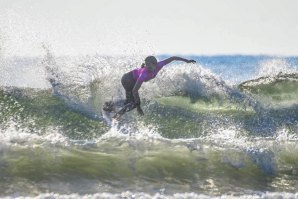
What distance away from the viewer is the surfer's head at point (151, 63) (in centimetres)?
1046

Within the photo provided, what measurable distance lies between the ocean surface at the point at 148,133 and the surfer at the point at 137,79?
1.11ft

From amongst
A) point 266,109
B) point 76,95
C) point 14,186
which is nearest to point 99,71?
point 76,95

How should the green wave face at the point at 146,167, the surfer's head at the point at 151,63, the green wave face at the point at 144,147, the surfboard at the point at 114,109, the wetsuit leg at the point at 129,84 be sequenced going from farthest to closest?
the wetsuit leg at the point at 129,84 → the surfboard at the point at 114,109 → the surfer's head at the point at 151,63 → the green wave face at the point at 144,147 → the green wave face at the point at 146,167

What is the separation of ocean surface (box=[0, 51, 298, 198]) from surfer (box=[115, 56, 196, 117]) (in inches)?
13.3

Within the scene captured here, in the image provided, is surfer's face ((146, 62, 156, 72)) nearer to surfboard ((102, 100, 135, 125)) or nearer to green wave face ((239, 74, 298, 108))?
surfboard ((102, 100, 135, 125))

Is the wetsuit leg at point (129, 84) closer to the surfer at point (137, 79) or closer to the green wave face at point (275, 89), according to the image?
the surfer at point (137, 79)

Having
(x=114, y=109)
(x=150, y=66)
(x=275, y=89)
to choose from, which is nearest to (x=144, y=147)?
(x=150, y=66)

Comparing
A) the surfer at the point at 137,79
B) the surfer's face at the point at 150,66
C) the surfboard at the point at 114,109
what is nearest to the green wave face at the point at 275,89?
the surfer at the point at 137,79

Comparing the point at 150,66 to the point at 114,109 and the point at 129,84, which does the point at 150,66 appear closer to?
the point at 129,84

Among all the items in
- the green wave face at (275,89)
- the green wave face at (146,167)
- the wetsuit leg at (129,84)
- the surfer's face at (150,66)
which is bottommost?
the green wave face at (146,167)

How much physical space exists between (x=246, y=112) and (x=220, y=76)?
1.71m

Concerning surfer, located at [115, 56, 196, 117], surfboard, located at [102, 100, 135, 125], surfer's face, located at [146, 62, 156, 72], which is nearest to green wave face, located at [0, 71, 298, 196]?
surfboard, located at [102, 100, 135, 125]

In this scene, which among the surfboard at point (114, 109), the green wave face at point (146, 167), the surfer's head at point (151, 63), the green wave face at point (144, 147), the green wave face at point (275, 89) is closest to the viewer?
the green wave face at point (146, 167)

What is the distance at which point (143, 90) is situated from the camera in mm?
12664
